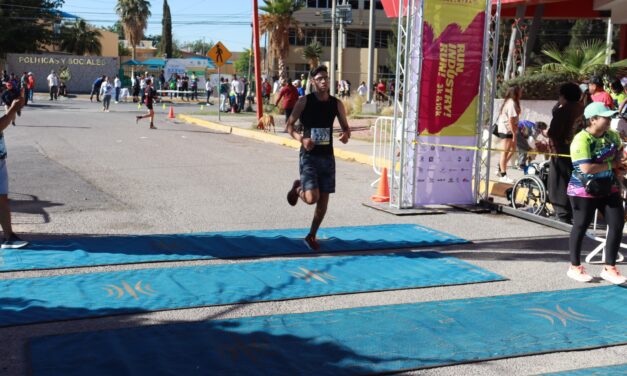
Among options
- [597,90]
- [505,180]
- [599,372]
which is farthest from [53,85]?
[599,372]

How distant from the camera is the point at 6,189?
7684 mm

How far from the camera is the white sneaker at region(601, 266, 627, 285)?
23.2 feet

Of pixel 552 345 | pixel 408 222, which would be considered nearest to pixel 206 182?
pixel 408 222

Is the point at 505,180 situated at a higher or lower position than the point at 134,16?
lower

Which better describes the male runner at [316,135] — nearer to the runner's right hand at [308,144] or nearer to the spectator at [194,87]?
the runner's right hand at [308,144]

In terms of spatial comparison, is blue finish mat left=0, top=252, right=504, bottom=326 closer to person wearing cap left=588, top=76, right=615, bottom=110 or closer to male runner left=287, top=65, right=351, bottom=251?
male runner left=287, top=65, right=351, bottom=251

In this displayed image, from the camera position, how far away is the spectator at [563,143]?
1022cm

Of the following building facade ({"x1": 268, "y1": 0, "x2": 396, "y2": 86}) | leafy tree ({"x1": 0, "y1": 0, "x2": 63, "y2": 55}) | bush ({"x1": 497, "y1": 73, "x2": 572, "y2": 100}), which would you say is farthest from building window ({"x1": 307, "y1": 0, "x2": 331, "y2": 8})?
bush ({"x1": 497, "y1": 73, "x2": 572, "y2": 100})

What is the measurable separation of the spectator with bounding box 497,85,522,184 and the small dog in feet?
41.1

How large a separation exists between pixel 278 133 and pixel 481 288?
61.9 feet

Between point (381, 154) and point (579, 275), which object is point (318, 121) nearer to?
point (579, 275)

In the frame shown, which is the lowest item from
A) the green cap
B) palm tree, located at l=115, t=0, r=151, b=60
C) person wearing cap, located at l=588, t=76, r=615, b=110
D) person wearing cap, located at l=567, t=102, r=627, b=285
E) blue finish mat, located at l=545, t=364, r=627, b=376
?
blue finish mat, located at l=545, t=364, r=627, b=376

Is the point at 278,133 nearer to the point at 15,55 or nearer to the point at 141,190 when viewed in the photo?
the point at 141,190

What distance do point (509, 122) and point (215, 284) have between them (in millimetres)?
8681
